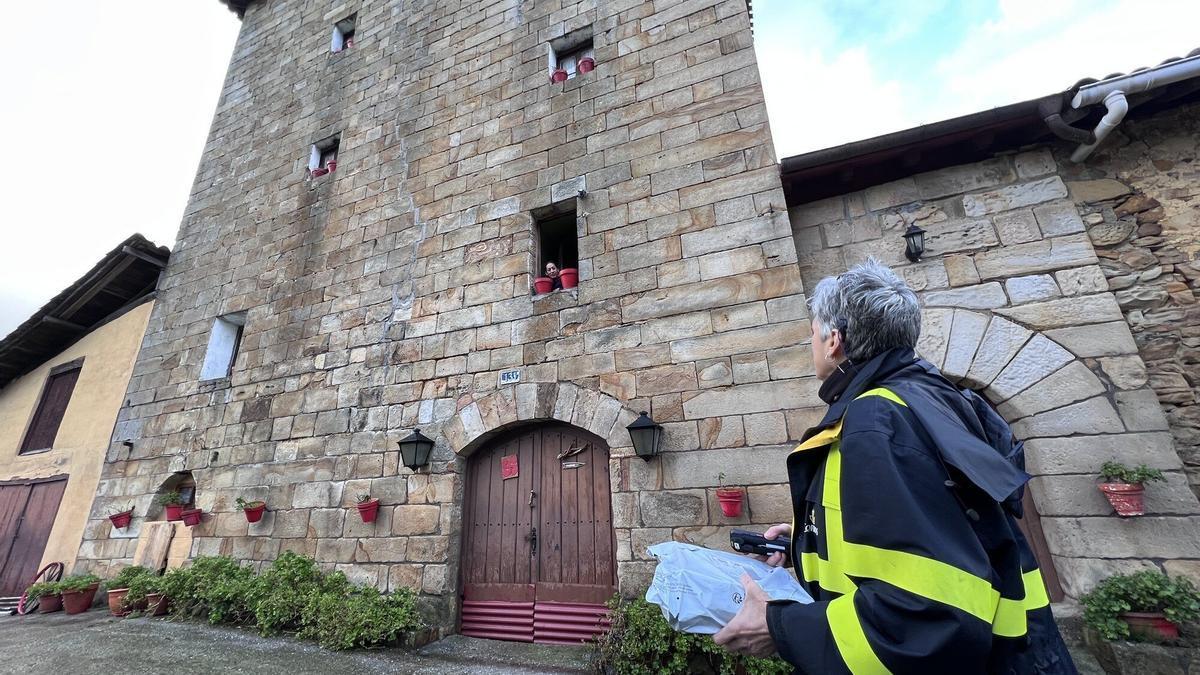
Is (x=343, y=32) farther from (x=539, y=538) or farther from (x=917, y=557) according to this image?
(x=917, y=557)

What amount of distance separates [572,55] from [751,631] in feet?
19.2

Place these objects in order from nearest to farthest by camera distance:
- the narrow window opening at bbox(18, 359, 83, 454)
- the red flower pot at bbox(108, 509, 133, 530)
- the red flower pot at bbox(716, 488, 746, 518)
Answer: the red flower pot at bbox(716, 488, 746, 518), the red flower pot at bbox(108, 509, 133, 530), the narrow window opening at bbox(18, 359, 83, 454)

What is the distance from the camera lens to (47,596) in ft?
16.9

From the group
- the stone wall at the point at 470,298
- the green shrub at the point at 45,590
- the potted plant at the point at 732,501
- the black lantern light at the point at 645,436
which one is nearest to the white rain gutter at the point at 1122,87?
the stone wall at the point at 470,298

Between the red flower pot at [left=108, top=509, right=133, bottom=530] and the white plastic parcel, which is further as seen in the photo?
the red flower pot at [left=108, top=509, right=133, bottom=530]

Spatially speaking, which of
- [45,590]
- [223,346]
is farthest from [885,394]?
[45,590]

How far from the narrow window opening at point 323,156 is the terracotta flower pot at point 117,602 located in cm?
505

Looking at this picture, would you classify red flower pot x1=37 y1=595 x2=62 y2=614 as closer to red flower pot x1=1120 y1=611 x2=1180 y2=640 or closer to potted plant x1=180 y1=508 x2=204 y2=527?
potted plant x1=180 y1=508 x2=204 y2=527

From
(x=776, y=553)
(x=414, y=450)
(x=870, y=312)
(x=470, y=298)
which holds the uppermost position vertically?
(x=470, y=298)

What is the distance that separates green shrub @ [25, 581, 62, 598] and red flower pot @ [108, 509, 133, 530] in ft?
2.25

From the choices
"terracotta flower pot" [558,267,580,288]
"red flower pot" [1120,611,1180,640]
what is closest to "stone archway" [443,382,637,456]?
"terracotta flower pot" [558,267,580,288]

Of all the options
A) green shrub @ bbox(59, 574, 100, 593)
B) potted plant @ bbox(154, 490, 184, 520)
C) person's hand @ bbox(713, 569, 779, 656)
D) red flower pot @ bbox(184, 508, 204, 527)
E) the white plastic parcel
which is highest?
potted plant @ bbox(154, 490, 184, 520)

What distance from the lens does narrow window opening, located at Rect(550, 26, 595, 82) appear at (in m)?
5.14

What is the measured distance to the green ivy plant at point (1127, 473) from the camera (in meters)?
2.73
